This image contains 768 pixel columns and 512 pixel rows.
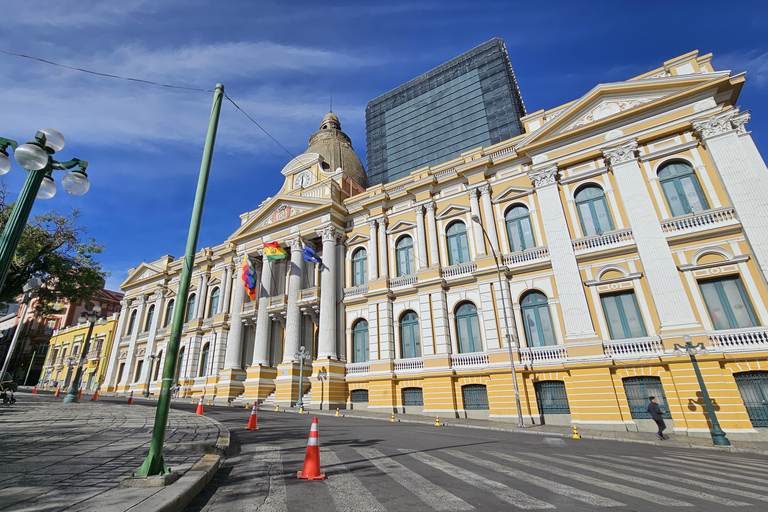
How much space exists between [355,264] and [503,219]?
10860 millimetres

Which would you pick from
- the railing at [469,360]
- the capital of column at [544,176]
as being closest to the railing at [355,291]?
the railing at [469,360]

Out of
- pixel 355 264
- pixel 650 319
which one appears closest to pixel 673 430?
pixel 650 319

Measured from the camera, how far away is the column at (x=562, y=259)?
52.5ft

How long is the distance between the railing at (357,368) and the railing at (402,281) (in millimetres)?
5215

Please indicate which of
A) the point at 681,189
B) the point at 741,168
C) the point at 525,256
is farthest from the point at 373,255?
the point at 741,168

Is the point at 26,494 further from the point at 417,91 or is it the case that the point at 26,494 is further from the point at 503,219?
the point at 417,91

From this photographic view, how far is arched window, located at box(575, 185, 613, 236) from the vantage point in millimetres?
17625

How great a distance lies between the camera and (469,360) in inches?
743

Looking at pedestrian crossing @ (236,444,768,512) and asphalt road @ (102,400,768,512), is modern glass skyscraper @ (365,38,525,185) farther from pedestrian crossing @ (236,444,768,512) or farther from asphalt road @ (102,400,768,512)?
pedestrian crossing @ (236,444,768,512)

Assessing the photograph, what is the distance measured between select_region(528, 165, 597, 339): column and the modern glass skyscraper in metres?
52.5

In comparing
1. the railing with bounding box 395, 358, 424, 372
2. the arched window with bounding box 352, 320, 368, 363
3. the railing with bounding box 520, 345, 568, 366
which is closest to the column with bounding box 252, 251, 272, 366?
the arched window with bounding box 352, 320, 368, 363

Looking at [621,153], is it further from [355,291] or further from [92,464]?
[92,464]

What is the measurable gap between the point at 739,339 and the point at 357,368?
A: 17.9 metres

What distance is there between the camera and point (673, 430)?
13.5 m
